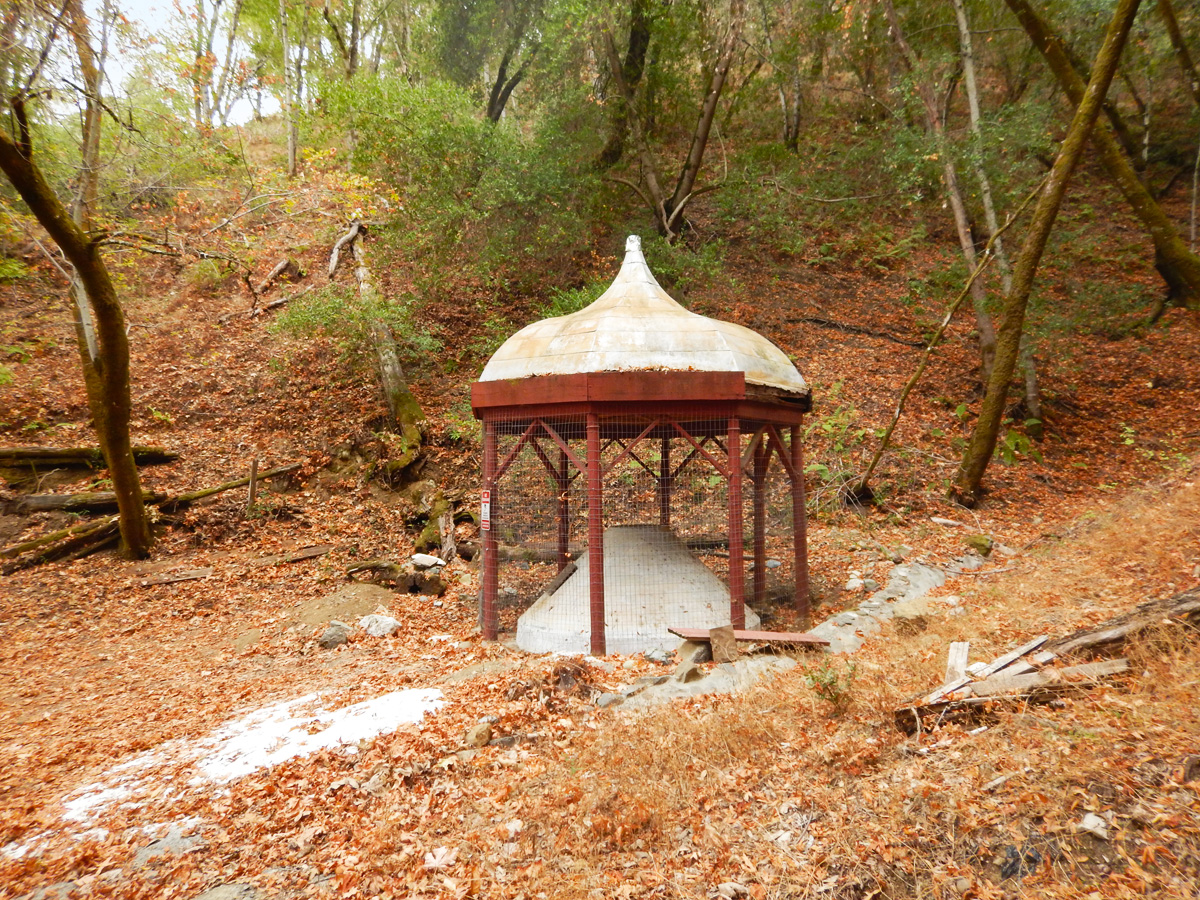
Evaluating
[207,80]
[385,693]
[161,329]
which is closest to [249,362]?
[161,329]

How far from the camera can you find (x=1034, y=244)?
47.4 feet

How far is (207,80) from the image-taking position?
15969 millimetres

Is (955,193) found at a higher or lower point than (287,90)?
lower

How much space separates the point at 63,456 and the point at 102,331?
18.6 ft

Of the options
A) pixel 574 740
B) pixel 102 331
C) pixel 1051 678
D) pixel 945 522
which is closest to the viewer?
pixel 1051 678

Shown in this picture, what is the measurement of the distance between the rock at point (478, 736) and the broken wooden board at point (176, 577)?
9568 millimetres

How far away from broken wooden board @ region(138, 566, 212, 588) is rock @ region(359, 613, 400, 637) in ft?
15.0

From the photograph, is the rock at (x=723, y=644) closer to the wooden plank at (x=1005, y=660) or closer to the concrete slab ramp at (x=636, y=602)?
the concrete slab ramp at (x=636, y=602)

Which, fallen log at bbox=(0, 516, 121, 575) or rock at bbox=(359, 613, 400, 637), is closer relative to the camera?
rock at bbox=(359, 613, 400, 637)

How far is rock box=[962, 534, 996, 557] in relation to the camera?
43.2ft

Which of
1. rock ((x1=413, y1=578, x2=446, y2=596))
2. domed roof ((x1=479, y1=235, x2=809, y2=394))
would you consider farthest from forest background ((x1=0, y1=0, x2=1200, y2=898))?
domed roof ((x1=479, y1=235, x2=809, y2=394))

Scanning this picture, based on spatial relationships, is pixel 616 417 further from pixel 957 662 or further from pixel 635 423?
pixel 957 662

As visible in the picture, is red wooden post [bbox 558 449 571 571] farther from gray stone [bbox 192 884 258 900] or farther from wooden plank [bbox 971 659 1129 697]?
wooden plank [bbox 971 659 1129 697]

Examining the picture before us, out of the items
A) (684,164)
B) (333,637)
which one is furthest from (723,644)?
(684,164)
